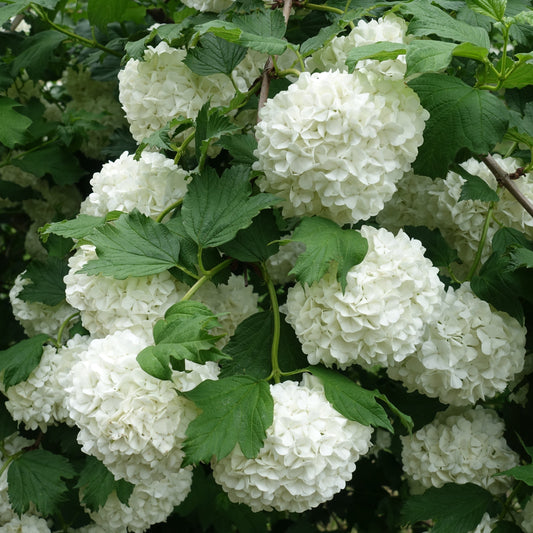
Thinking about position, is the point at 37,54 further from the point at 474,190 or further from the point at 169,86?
the point at 474,190

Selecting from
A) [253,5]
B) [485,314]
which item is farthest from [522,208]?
[253,5]

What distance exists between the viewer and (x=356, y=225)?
1947mm

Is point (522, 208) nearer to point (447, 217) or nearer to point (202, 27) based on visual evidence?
point (447, 217)

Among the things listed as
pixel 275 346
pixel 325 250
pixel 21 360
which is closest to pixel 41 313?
pixel 21 360

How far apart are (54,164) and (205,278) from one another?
146cm

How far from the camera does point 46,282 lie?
94.6 inches

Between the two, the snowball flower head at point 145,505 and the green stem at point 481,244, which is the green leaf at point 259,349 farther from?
the green stem at point 481,244

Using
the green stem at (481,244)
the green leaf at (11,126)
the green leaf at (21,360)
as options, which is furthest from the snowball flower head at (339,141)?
the green leaf at (11,126)

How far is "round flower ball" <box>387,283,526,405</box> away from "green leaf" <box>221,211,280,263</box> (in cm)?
48

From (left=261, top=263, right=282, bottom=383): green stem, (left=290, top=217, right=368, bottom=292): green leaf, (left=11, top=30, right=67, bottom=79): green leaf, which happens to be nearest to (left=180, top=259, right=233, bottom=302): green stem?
(left=261, top=263, right=282, bottom=383): green stem

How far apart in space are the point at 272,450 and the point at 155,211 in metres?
0.79

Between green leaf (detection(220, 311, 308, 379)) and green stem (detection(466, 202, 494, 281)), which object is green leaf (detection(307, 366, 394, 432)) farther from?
green stem (detection(466, 202, 494, 281))

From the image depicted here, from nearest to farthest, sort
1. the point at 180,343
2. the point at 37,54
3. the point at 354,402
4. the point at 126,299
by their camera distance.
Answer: the point at 180,343 < the point at 354,402 < the point at 126,299 < the point at 37,54

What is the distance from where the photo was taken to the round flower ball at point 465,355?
1.75 meters
